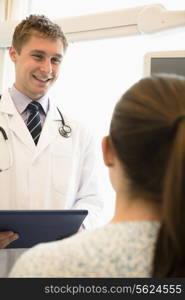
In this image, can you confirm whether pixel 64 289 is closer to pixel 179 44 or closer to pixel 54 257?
pixel 54 257

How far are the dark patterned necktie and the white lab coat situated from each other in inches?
0.9

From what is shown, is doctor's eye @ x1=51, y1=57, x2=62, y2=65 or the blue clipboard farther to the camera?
doctor's eye @ x1=51, y1=57, x2=62, y2=65

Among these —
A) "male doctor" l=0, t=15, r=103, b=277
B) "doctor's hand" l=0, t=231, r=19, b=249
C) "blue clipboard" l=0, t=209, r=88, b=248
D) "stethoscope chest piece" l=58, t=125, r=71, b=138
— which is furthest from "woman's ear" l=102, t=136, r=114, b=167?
"stethoscope chest piece" l=58, t=125, r=71, b=138

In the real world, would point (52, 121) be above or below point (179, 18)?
below

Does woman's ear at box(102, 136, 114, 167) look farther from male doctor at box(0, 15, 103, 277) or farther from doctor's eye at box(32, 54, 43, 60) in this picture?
doctor's eye at box(32, 54, 43, 60)

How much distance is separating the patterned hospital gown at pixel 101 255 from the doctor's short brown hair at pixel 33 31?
3.46ft

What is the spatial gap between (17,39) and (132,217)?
1151mm

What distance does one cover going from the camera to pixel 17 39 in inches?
63.8

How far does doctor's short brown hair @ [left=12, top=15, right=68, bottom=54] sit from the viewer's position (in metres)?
1.58

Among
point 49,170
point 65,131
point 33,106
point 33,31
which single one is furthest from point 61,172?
point 33,31

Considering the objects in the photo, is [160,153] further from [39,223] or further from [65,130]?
[65,130]

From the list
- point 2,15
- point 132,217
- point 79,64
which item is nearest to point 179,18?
point 132,217

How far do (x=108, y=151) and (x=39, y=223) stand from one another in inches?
21.6

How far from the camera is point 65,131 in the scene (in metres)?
1.69
